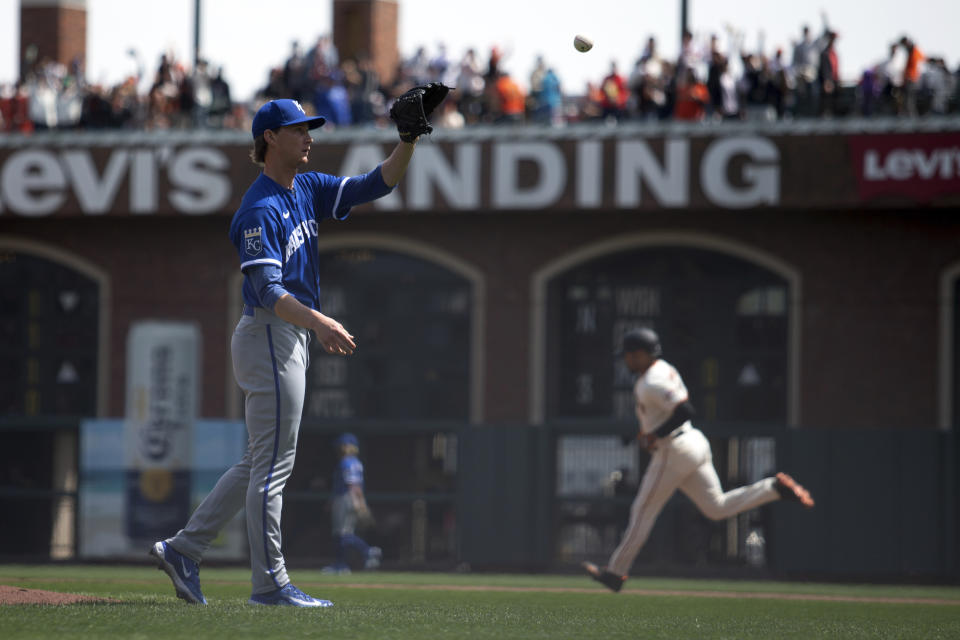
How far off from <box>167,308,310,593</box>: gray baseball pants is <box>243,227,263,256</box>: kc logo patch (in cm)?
27

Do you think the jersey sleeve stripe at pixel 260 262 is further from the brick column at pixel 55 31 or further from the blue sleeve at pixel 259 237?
the brick column at pixel 55 31

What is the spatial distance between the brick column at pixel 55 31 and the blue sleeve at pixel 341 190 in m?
18.4

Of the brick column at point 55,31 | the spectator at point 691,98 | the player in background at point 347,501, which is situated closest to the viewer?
the player in background at point 347,501

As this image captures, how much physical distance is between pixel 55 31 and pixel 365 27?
16.4 feet

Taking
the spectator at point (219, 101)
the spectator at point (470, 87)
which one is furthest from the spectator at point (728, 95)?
the spectator at point (219, 101)

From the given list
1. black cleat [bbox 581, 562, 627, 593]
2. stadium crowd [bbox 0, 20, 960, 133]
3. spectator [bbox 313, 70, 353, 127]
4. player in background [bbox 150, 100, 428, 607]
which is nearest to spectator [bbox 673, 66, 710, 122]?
stadium crowd [bbox 0, 20, 960, 133]

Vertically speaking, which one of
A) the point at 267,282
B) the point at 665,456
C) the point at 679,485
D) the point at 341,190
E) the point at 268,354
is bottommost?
the point at 679,485

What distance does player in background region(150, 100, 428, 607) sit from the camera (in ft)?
22.5

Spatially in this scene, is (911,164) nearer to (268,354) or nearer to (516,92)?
(516,92)

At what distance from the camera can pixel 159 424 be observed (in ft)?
68.0

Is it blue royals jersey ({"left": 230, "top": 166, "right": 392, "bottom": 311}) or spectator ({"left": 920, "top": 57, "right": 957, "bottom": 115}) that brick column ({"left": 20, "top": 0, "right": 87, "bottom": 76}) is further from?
blue royals jersey ({"left": 230, "top": 166, "right": 392, "bottom": 311})

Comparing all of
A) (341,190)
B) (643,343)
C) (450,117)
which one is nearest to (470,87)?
(450,117)

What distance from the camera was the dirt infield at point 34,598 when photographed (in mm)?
7441

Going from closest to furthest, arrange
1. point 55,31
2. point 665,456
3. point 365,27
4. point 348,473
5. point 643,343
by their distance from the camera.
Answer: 1. point 665,456
2. point 643,343
3. point 348,473
4. point 365,27
5. point 55,31
